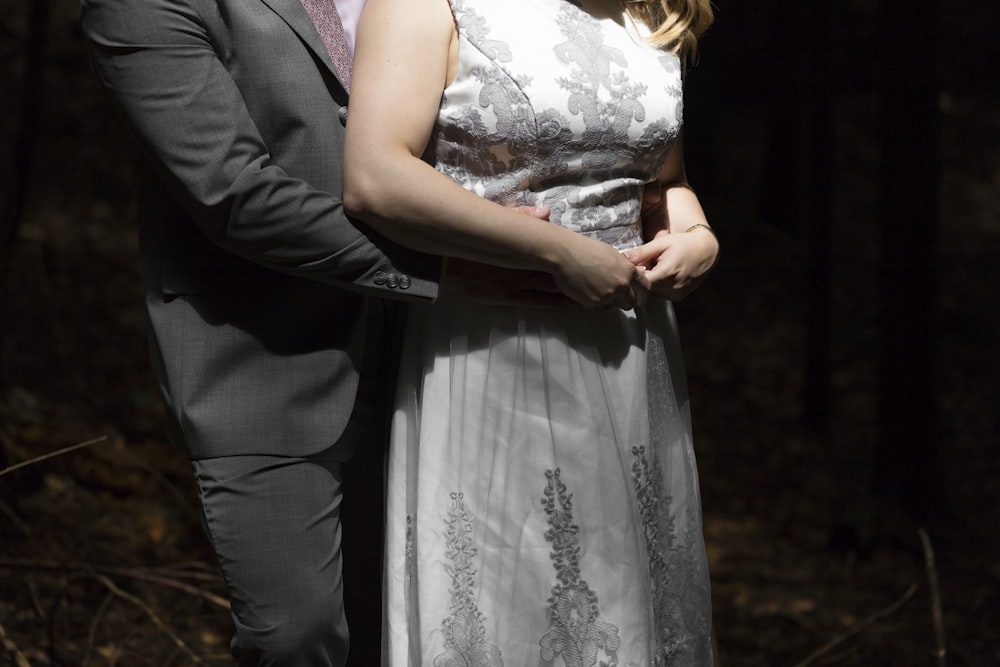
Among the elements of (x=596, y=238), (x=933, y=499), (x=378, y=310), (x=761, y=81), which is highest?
(x=761, y=81)

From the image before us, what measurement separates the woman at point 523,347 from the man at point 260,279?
9 centimetres

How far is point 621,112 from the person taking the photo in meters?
1.85

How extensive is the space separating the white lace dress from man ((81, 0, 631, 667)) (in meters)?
0.11

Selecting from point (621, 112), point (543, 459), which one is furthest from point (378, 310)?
point (621, 112)

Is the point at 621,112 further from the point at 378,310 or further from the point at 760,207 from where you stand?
the point at 760,207

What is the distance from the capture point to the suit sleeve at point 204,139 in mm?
1689

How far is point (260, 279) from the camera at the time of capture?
186cm

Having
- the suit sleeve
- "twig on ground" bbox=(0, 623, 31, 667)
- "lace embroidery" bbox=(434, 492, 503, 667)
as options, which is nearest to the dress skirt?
"lace embroidery" bbox=(434, 492, 503, 667)

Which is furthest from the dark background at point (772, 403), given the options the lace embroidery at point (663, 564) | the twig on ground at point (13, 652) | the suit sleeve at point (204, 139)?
the lace embroidery at point (663, 564)

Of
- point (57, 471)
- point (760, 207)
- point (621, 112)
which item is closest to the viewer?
point (621, 112)

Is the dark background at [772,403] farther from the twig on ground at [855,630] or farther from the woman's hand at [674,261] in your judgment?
the woman's hand at [674,261]

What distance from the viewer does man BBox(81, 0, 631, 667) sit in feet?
5.57

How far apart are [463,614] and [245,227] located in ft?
2.17

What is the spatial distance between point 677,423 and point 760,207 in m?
8.42
